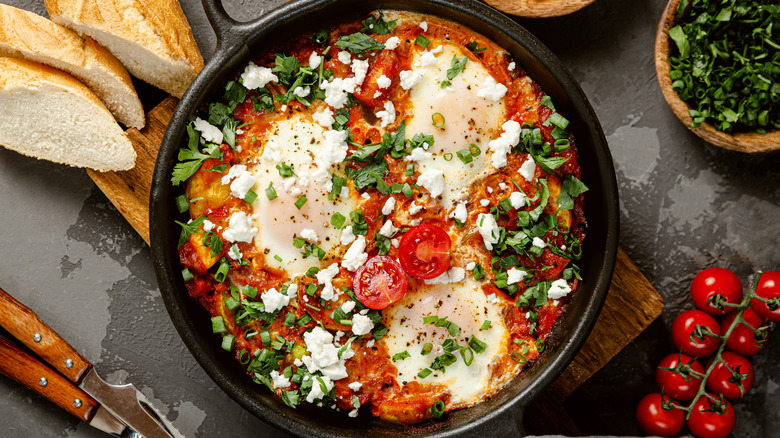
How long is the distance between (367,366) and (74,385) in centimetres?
157

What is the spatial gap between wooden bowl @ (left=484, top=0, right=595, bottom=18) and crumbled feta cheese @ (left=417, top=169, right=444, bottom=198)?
0.99m

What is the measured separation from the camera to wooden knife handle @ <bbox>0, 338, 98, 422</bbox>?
3113 millimetres

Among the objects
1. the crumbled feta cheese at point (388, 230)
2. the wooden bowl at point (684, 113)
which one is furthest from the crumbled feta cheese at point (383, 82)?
the wooden bowl at point (684, 113)

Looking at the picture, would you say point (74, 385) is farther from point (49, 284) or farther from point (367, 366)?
point (367, 366)

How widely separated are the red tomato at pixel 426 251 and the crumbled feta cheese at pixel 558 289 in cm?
54

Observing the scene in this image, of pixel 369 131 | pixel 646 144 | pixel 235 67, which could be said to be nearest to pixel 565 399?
pixel 646 144

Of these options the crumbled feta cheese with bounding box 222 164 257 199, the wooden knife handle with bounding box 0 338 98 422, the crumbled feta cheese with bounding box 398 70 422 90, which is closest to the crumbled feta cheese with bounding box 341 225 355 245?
the crumbled feta cheese with bounding box 222 164 257 199

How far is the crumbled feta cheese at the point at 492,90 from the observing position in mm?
2848

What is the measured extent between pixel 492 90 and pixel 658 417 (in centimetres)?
198

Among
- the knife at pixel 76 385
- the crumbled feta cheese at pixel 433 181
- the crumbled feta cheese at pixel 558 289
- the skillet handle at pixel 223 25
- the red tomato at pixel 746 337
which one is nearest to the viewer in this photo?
the skillet handle at pixel 223 25

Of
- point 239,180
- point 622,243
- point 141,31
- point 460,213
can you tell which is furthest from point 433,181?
point 141,31

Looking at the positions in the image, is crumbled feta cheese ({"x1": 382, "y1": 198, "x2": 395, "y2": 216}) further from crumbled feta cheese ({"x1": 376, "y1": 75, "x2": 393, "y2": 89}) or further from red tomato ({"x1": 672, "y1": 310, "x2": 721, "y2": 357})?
red tomato ({"x1": 672, "y1": 310, "x2": 721, "y2": 357})

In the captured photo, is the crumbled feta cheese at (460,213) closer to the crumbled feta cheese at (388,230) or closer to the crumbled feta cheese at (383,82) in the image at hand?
the crumbled feta cheese at (388,230)

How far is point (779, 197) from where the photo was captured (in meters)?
3.44
